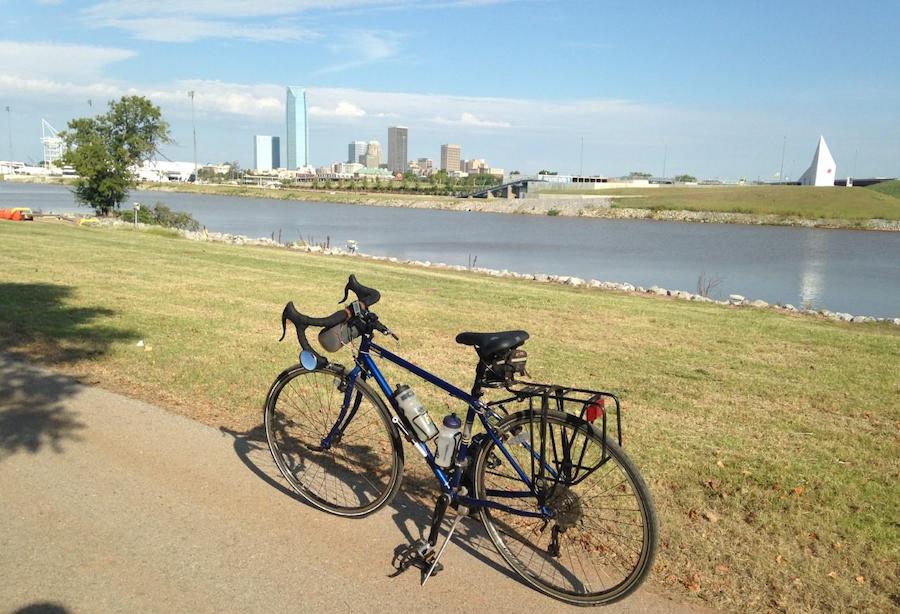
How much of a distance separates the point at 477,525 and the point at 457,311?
7214 millimetres

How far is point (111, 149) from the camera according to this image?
140 feet

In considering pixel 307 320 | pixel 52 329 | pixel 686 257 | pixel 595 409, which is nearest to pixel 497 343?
pixel 595 409

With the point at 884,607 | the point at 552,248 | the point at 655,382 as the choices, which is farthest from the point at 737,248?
the point at 884,607

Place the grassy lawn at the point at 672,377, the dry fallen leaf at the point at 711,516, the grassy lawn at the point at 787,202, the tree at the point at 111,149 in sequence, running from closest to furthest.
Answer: the grassy lawn at the point at 672,377 → the dry fallen leaf at the point at 711,516 → the tree at the point at 111,149 → the grassy lawn at the point at 787,202

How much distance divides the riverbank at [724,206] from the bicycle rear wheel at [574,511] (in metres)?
86.3

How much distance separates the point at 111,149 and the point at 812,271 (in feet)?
124

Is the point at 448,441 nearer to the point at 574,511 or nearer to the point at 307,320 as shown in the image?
the point at 574,511

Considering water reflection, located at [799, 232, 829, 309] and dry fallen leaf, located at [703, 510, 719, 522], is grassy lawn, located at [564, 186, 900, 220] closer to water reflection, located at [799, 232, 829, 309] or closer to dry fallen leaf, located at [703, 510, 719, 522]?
water reflection, located at [799, 232, 829, 309]

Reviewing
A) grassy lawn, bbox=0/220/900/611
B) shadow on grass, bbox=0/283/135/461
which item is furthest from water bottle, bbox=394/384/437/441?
shadow on grass, bbox=0/283/135/461

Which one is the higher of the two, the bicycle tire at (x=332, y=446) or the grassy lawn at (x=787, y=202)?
the grassy lawn at (x=787, y=202)

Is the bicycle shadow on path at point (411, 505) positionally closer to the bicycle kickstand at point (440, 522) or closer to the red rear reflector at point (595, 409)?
the bicycle kickstand at point (440, 522)

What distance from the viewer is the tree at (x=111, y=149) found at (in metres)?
40.7

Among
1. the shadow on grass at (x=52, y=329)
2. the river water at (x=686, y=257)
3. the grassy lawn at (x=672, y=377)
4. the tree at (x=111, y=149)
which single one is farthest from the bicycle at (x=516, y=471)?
the tree at (x=111, y=149)

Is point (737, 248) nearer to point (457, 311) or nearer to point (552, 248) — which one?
point (552, 248)
